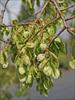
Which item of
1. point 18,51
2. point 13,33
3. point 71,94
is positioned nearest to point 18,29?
point 13,33

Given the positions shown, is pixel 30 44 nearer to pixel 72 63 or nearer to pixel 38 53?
pixel 38 53

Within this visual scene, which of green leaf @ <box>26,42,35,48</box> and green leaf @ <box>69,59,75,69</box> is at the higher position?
green leaf @ <box>26,42,35,48</box>

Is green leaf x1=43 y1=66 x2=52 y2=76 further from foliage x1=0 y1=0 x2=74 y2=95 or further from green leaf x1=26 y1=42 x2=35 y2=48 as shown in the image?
green leaf x1=26 y1=42 x2=35 y2=48

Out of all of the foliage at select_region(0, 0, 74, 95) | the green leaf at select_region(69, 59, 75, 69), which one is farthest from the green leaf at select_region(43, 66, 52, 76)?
the green leaf at select_region(69, 59, 75, 69)

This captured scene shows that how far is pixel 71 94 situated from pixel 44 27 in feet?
39.4

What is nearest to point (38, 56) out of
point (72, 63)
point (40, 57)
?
point (40, 57)

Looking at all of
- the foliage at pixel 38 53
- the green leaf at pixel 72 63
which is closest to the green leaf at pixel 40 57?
the foliage at pixel 38 53

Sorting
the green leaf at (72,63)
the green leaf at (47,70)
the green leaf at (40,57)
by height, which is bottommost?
the green leaf at (72,63)

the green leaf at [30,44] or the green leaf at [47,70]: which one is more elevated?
the green leaf at [30,44]

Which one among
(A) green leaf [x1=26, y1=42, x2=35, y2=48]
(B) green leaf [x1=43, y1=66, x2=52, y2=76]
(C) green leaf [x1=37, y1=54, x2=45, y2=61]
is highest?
(A) green leaf [x1=26, y1=42, x2=35, y2=48]

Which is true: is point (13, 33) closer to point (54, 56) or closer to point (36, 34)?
point (36, 34)

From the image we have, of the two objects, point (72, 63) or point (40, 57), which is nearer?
point (40, 57)

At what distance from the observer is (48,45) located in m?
1.55

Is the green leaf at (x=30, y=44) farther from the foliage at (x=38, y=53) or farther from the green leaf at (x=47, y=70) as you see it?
the green leaf at (x=47, y=70)
